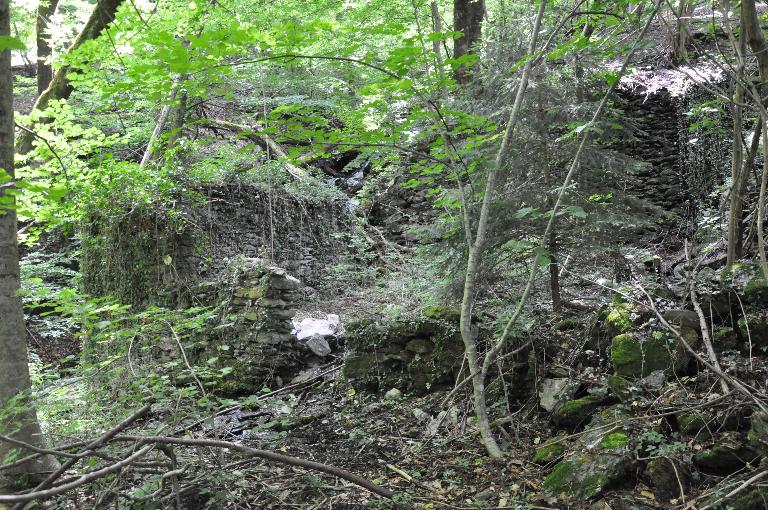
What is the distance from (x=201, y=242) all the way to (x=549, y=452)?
630cm

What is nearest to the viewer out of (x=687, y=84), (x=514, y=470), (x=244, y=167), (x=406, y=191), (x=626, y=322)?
(x=514, y=470)

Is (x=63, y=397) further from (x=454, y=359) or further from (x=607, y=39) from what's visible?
(x=607, y=39)

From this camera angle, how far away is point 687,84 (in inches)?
405

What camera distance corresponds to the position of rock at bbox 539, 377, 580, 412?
4105 mm

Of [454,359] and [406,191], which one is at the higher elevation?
[406,191]

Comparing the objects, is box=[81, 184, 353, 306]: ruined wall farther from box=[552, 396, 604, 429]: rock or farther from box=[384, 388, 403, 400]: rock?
box=[552, 396, 604, 429]: rock

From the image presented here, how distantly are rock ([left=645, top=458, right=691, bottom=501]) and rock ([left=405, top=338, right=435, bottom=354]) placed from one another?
2.51 meters

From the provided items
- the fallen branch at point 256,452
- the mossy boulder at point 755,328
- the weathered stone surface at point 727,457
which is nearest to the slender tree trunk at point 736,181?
the mossy boulder at point 755,328

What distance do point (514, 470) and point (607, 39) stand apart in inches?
133

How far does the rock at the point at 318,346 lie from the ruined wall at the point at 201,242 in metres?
1.46

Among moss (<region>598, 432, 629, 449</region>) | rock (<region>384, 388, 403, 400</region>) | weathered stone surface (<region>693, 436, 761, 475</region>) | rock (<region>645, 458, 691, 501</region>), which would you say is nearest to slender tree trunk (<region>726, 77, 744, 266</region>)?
weathered stone surface (<region>693, 436, 761, 475</region>)

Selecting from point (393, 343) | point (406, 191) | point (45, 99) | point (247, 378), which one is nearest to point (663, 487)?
point (393, 343)

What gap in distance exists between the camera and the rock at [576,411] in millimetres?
3836

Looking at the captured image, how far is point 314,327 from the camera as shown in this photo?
7883 millimetres
